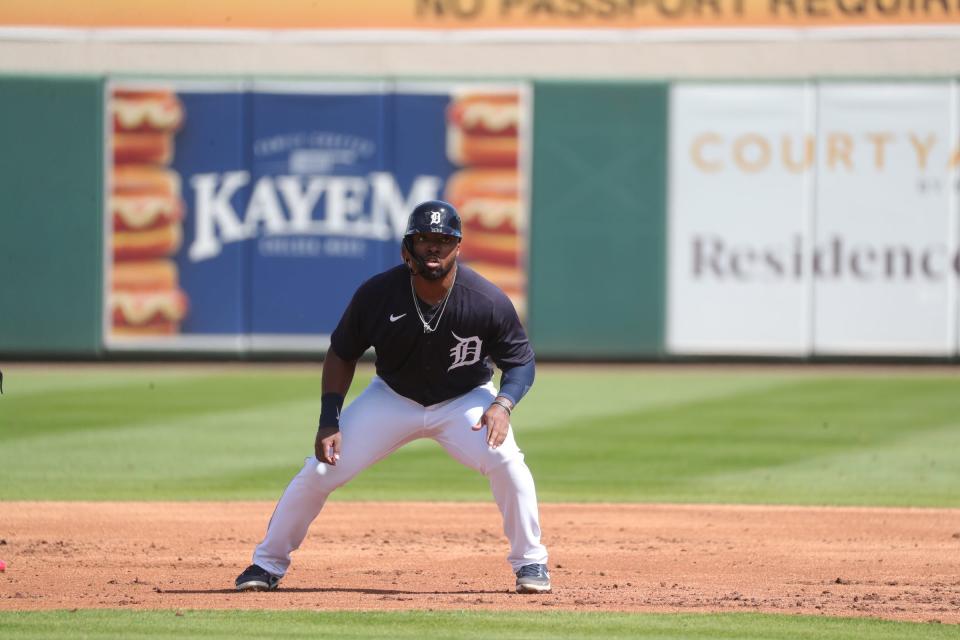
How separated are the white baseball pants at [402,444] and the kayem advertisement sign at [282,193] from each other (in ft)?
46.9

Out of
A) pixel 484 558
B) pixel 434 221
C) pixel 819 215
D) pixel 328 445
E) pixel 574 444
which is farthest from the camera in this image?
pixel 819 215

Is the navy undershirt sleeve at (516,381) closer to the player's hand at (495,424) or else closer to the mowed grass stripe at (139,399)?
the player's hand at (495,424)

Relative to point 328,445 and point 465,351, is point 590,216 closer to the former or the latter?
point 465,351

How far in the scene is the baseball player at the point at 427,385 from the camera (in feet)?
23.9

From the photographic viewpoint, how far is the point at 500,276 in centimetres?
2173

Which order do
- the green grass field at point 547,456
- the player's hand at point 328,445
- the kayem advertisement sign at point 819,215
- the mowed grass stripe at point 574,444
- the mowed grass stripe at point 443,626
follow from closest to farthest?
the mowed grass stripe at point 443,626
the green grass field at point 547,456
the player's hand at point 328,445
the mowed grass stripe at point 574,444
the kayem advertisement sign at point 819,215

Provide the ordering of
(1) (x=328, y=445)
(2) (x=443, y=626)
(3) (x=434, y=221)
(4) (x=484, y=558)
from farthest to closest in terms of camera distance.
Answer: (4) (x=484, y=558) < (1) (x=328, y=445) < (3) (x=434, y=221) < (2) (x=443, y=626)

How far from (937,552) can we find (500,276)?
41.7 feet

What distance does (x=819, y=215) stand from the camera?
71.1 feet

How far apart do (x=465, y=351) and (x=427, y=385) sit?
0.22 metres

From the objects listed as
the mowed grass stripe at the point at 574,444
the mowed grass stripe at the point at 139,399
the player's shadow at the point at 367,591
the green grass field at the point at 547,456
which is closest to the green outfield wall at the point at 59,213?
the mowed grass stripe at the point at 139,399

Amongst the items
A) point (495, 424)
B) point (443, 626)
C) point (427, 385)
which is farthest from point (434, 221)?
point (443, 626)

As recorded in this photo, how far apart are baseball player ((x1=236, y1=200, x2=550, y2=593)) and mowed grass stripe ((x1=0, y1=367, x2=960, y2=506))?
418 cm

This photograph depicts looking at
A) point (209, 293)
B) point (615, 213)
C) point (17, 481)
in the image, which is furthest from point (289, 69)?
point (17, 481)
